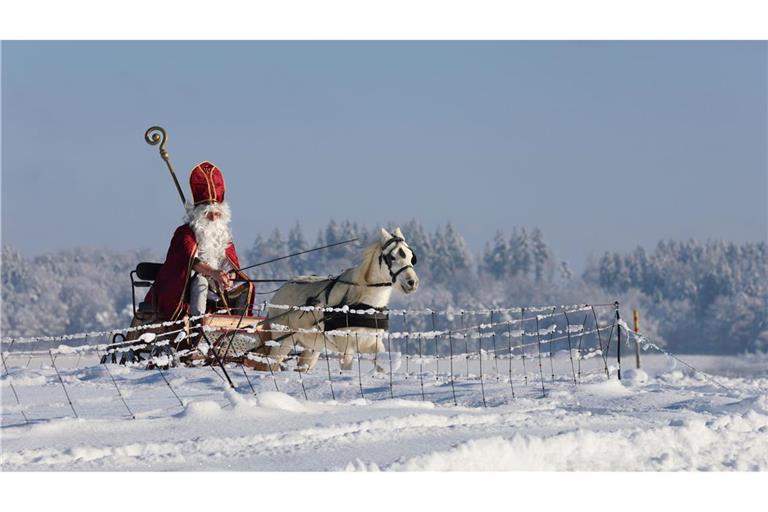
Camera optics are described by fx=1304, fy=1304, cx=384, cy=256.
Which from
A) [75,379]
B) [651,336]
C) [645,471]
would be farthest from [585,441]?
[651,336]

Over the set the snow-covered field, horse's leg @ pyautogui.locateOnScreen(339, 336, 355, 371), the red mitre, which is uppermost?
the red mitre

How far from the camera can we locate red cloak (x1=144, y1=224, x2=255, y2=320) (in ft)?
46.3

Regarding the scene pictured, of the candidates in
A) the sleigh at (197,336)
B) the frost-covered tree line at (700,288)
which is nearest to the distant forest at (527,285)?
the frost-covered tree line at (700,288)

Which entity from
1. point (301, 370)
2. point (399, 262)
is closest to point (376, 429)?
point (399, 262)

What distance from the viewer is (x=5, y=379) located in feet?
42.7

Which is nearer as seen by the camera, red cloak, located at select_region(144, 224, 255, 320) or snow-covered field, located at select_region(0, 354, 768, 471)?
snow-covered field, located at select_region(0, 354, 768, 471)

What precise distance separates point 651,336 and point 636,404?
173ft

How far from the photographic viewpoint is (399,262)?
1326 centimetres

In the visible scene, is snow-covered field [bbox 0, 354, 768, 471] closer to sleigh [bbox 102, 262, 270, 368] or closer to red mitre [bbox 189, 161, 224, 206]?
sleigh [bbox 102, 262, 270, 368]

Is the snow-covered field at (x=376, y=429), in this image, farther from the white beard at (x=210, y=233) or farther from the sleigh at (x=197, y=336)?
the white beard at (x=210, y=233)

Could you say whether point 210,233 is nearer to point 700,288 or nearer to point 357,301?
point 357,301

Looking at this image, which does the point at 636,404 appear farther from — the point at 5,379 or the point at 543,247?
the point at 543,247

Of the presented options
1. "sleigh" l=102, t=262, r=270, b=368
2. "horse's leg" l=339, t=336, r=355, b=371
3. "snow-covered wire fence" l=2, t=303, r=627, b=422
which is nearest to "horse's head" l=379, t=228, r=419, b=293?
"snow-covered wire fence" l=2, t=303, r=627, b=422

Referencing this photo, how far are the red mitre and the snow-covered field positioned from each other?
2.75 metres
